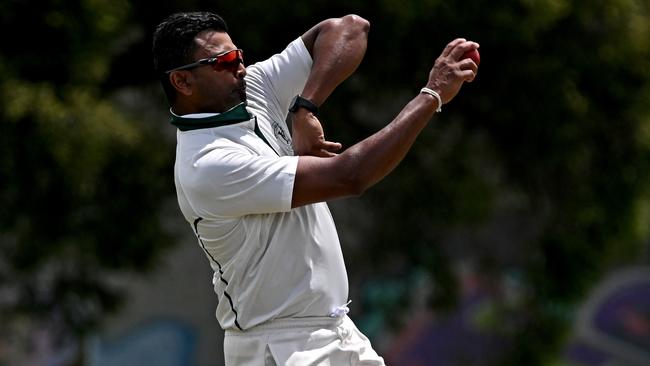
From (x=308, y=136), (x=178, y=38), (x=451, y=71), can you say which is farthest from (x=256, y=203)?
(x=451, y=71)

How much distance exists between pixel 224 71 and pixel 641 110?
6.84 metres

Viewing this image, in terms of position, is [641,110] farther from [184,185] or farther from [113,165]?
[184,185]

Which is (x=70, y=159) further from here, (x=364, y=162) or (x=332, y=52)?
(x=364, y=162)

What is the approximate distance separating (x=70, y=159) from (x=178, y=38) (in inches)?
168

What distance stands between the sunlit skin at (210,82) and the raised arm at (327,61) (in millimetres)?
231

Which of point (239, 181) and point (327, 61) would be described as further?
point (327, 61)

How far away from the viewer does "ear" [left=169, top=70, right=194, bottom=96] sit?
14.2 feet

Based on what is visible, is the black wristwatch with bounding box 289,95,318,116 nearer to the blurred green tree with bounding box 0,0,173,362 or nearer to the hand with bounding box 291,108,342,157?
the hand with bounding box 291,108,342,157

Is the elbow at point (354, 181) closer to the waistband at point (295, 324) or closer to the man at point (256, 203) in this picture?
the man at point (256, 203)

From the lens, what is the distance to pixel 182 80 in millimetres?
4352

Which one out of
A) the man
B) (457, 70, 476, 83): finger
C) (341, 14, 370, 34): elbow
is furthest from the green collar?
(457, 70, 476, 83): finger

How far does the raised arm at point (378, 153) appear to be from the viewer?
400cm

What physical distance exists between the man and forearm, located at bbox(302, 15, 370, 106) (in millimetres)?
72

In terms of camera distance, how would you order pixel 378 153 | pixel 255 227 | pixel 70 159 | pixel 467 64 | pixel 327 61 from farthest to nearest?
pixel 70 159 < pixel 327 61 < pixel 255 227 < pixel 467 64 < pixel 378 153
